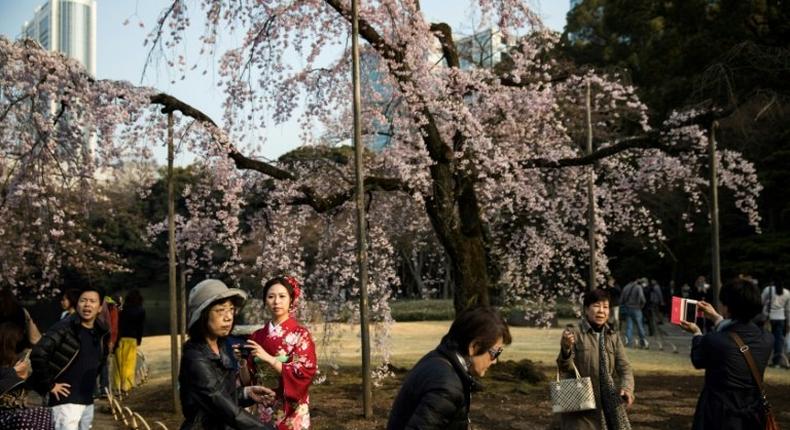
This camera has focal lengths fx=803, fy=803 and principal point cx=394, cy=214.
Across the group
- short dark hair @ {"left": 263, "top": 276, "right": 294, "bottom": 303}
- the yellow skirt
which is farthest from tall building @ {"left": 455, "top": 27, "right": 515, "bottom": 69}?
short dark hair @ {"left": 263, "top": 276, "right": 294, "bottom": 303}

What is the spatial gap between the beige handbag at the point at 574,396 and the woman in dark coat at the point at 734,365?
82cm

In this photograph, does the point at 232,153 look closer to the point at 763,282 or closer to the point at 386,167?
the point at 386,167

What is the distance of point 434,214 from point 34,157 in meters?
5.99

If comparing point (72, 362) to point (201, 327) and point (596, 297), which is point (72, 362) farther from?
point (596, 297)

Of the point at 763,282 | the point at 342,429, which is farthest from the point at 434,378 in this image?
the point at 763,282

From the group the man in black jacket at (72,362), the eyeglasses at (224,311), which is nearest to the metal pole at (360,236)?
the man in black jacket at (72,362)

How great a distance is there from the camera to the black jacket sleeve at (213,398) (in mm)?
3479

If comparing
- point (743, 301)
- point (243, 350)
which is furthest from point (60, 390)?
point (743, 301)

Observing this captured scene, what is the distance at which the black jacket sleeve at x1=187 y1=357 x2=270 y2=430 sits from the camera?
3479 mm

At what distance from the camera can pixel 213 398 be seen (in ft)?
11.5

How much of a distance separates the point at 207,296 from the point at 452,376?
132 centimetres

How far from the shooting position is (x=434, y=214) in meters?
12.7

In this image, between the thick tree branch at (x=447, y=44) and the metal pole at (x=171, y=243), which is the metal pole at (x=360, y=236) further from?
the thick tree branch at (x=447, y=44)

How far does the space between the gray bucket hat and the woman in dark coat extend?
2853mm
